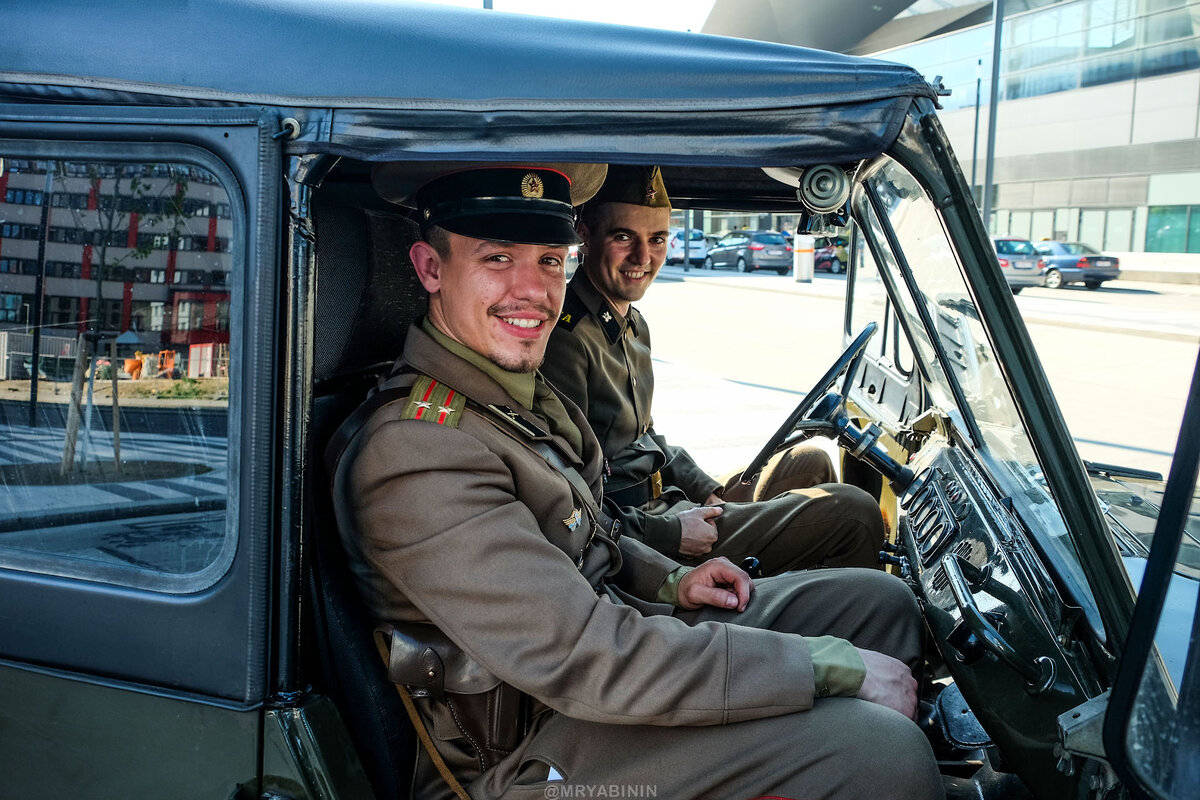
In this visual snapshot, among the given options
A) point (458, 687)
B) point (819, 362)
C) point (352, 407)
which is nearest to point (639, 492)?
point (352, 407)

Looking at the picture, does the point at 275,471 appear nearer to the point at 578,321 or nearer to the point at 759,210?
the point at 578,321

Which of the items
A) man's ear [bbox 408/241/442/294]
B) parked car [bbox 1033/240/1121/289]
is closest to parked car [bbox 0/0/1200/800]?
man's ear [bbox 408/241/442/294]

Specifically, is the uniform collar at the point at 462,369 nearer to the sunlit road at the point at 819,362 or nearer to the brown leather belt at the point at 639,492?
the brown leather belt at the point at 639,492

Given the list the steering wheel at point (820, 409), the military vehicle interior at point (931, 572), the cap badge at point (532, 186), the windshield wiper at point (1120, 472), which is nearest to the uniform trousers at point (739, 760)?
the military vehicle interior at point (931, 572)

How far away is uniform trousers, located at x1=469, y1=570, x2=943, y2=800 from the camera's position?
5.03ft

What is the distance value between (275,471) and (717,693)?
76cm

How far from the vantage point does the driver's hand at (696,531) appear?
2.83 metres

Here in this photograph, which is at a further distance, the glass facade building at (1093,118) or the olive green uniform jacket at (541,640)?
the glass facade building at (1093,118)

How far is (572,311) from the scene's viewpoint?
316 cm

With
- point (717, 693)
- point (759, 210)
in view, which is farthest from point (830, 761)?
point (759, 210)

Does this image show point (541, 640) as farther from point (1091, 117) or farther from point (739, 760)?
point (1091, 117)

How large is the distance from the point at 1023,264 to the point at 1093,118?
9322 millimetres

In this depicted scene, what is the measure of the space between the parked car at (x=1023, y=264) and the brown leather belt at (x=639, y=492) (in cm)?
2528

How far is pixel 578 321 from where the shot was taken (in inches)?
123
